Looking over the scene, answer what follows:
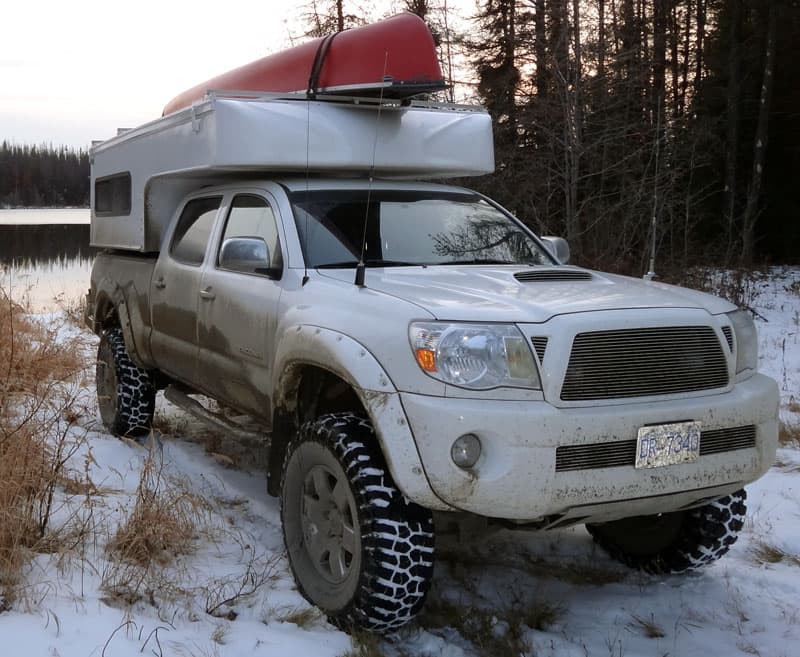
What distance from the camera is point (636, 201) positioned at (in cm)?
1318

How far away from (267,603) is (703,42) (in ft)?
101

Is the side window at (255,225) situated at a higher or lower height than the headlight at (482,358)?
higher

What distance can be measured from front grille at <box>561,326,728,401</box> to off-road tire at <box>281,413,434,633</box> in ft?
2.50

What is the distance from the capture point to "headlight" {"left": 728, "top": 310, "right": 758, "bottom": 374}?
11.9 ft

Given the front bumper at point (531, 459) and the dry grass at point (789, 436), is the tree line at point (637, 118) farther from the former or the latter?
the front bumper at point (531, 459)

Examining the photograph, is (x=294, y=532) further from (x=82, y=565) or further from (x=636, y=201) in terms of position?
(x=636, y=201)

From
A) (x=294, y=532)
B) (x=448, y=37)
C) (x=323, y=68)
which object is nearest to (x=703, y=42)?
(x=448, y=37)

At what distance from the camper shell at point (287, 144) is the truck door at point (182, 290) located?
29cm

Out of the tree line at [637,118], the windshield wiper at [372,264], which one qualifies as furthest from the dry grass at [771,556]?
the tree line at [637,118]

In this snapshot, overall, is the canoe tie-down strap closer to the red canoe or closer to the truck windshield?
the red canoe

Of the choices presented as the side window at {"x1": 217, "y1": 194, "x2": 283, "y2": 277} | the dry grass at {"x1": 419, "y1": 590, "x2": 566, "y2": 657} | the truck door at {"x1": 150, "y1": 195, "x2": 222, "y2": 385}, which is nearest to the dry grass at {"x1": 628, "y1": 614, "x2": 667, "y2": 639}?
the dry grass at {"x1": 419, "y1": 590, "x2": 566, "y2": 657}

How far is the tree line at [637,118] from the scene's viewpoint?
13.6 meters

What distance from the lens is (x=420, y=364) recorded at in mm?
3125

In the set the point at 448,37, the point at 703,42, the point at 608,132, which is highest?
the point at 703,42
